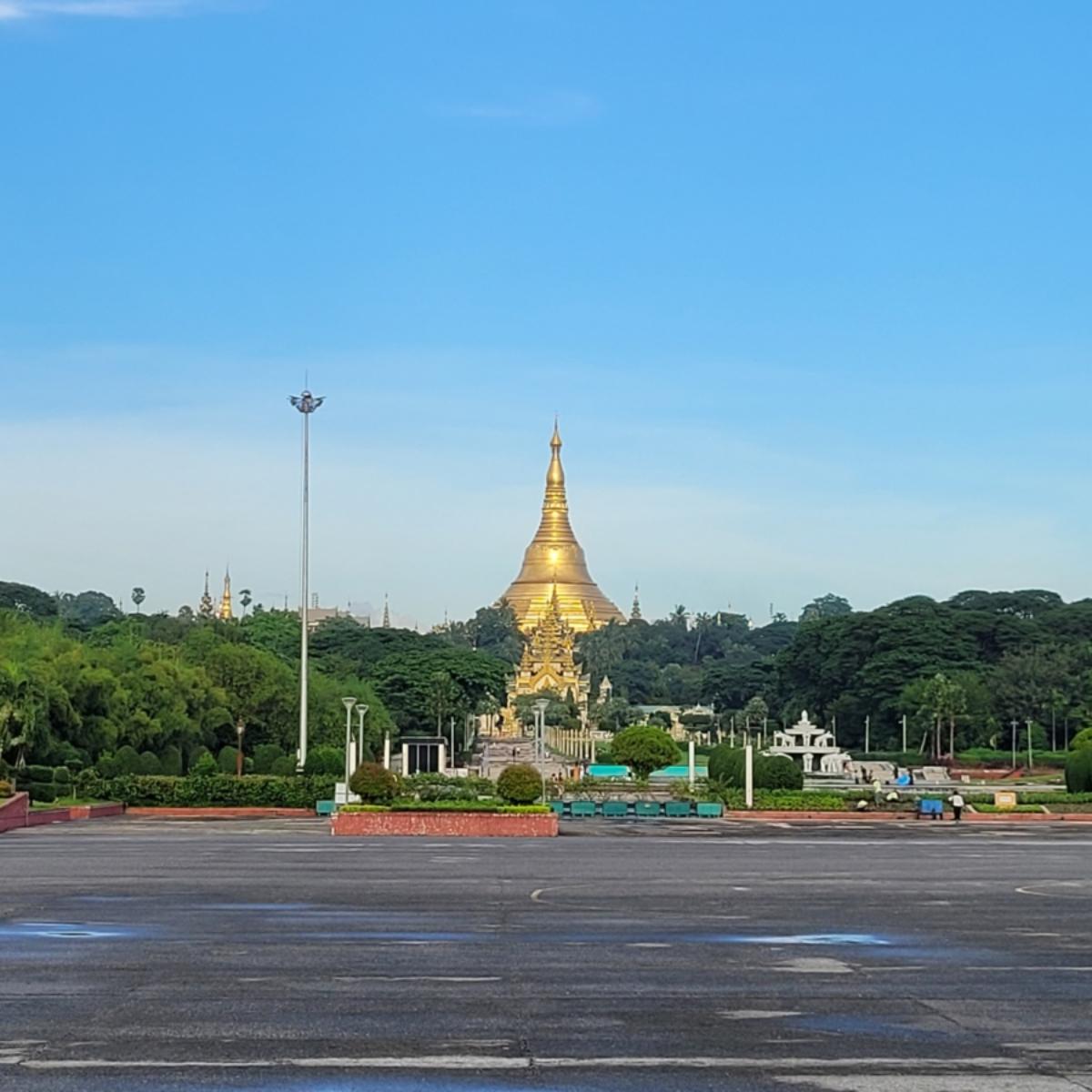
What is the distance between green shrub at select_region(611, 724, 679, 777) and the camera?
2630 inches

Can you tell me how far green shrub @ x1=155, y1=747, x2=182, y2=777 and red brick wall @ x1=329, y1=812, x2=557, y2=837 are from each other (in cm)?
1572

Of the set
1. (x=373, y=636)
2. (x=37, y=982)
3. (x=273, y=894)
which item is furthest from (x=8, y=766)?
(x=373, y=636)

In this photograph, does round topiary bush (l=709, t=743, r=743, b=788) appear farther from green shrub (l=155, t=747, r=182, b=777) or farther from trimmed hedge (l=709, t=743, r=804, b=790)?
green shrub (l=155, t=747, r=182, b=777)

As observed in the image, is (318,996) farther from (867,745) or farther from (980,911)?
(867,745)

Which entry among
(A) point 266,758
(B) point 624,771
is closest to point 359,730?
(A) point 266,758

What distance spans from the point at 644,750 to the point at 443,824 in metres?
31.9

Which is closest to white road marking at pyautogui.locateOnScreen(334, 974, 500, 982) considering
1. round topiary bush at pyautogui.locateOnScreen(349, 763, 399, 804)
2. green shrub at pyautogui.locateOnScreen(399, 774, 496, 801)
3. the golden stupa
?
round topiary bush at pyautogui.locateOnScreen(349, 763, 399, 804)

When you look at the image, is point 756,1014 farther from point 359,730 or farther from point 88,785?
point 359,730

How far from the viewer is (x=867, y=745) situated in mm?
99875

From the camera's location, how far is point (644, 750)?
66.8 meters

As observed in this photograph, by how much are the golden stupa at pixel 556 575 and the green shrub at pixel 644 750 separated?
92.2m

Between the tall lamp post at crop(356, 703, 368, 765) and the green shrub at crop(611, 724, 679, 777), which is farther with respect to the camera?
the green shrub at crop(611, 724, 679, 777)

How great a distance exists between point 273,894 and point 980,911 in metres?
7.40

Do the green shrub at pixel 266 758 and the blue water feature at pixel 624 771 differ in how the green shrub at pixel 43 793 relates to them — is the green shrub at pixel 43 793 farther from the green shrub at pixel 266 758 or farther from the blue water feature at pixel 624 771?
the blue water feature at pixel 624 771
